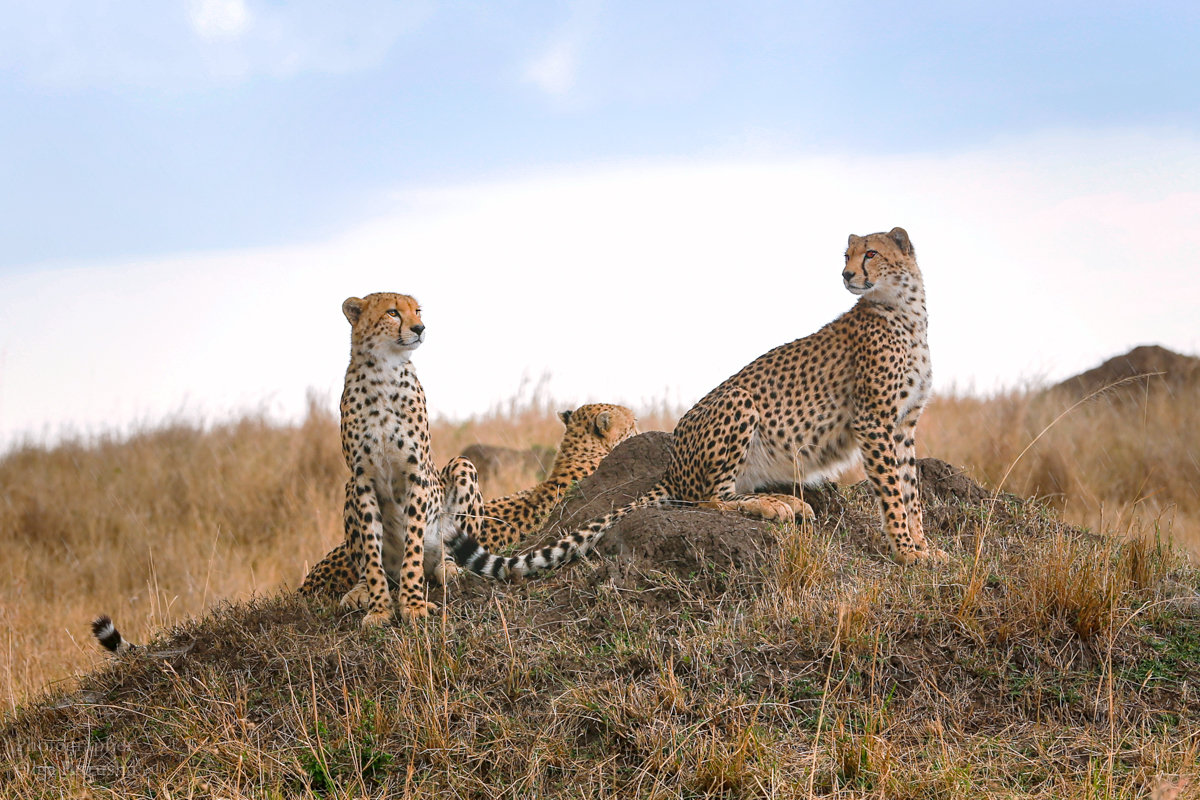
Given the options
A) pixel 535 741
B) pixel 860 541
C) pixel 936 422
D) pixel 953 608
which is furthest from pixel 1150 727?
pixel 936 422

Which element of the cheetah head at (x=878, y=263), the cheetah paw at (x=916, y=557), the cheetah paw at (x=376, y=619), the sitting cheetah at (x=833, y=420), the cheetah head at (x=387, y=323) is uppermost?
the cheetah head at (x=878, y=263)

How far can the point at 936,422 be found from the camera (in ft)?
37.7

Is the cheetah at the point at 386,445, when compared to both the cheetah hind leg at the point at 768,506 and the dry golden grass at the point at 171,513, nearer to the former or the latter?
the cheetah hind leg at the point at 768,506

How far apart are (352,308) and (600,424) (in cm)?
217

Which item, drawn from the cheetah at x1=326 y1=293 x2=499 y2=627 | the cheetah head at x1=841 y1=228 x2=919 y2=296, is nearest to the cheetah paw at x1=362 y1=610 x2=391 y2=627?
the cheetah at x1=326 y1=293 x2=499 y2=627

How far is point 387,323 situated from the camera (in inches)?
177

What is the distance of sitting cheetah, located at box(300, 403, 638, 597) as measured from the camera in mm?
5398

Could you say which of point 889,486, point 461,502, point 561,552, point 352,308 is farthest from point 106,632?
point 889,486

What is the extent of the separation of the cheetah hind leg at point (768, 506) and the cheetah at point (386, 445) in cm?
127

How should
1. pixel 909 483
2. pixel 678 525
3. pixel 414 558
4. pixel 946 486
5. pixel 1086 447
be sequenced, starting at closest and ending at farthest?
pixel 414 558 → pixel 678 525 → pixel 909 483 → pixel 946 486 → pixel 1086 447

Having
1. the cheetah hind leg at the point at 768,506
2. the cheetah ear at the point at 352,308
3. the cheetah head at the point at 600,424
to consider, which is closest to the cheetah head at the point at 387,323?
the cheetah ear at the point at 352,308

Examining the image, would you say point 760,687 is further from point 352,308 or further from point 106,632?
point 106,632

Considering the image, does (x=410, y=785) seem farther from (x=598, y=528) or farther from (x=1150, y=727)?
(x=1150, y=727)

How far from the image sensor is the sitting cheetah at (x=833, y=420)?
16.6 feet
